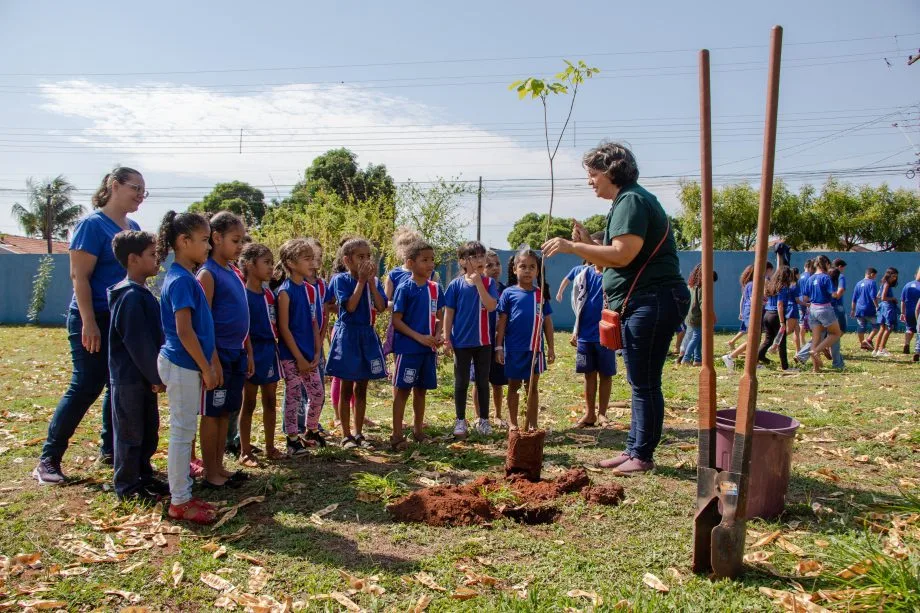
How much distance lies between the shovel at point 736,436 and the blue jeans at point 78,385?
13.3ft

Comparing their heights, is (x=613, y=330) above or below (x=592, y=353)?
above

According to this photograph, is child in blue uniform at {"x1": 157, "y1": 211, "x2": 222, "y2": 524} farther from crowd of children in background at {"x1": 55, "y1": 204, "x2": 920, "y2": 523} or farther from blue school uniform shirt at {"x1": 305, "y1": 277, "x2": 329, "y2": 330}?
blue school uniform shirt at {"x1": 305, "y1": 277, "x2": 329, "y2": 330}

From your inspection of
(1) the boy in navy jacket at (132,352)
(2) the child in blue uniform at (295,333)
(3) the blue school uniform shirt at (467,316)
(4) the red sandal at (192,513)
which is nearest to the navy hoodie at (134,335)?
(1) the boy in navy jacket at (132,352)

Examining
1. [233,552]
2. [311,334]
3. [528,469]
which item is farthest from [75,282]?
[528,469]

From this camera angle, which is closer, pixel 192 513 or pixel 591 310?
pixel 192 513

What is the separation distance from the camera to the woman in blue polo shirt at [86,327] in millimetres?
4789

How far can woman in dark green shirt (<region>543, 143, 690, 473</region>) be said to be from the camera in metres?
4.63

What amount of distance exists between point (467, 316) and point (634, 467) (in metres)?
2.32

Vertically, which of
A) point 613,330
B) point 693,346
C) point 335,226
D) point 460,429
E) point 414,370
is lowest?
point 460,429

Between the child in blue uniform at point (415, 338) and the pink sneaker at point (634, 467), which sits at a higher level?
the child in blue uniform at point (415, 338)

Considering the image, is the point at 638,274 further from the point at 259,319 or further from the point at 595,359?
the point at 259,319

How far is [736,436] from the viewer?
3283 mm

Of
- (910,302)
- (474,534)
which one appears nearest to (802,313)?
(910,302)

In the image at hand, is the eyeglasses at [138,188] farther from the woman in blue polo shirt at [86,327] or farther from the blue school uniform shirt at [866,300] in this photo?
the blue school uniform shirt at [866,300]
